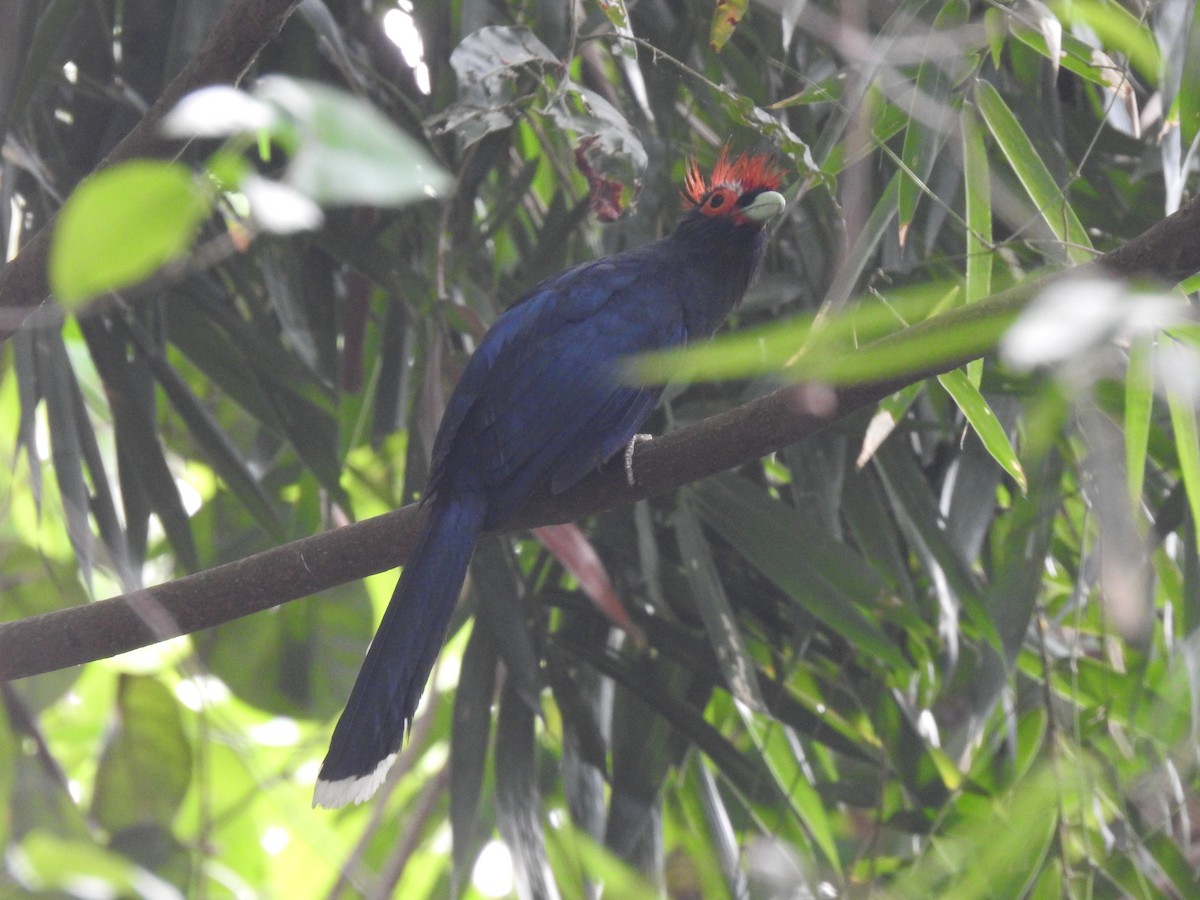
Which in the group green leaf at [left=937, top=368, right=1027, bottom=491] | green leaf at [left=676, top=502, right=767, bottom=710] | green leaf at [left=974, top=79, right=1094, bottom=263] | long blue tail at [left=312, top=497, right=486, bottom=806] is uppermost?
green leaf at [left=974, top=79, right=1094, bottom=263]

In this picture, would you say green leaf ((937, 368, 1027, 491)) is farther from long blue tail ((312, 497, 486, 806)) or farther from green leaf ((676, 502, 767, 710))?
long blue tail ((312, 497, 486, 806))

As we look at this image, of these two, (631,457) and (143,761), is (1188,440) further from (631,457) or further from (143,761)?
(143,761)

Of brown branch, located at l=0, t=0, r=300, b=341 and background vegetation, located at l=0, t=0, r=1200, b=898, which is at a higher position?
brown branch, located at l=0, t=0, r=300, b=341

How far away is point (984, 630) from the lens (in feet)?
7.80

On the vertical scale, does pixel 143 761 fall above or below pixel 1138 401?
below

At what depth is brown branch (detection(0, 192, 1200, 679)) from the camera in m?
1.63

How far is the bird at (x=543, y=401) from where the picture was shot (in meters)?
1.94

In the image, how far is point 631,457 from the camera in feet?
6.37

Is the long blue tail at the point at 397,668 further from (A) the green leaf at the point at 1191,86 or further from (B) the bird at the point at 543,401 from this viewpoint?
(A) the green leaf at the point at 1191,86

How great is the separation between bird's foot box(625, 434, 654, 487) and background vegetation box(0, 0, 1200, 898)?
11.0 inches

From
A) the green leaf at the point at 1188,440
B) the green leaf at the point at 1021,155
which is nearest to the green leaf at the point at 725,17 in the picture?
the green leaf at the point at 1021,155

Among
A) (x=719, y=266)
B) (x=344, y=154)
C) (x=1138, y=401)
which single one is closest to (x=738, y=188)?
(x=719, y=266)

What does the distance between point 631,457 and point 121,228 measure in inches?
59.1

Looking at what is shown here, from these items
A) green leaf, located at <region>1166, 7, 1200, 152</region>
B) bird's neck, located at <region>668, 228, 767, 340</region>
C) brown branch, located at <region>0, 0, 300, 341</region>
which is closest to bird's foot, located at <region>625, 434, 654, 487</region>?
bird's neck, located at <region>668, 228, 767, 340</region>
